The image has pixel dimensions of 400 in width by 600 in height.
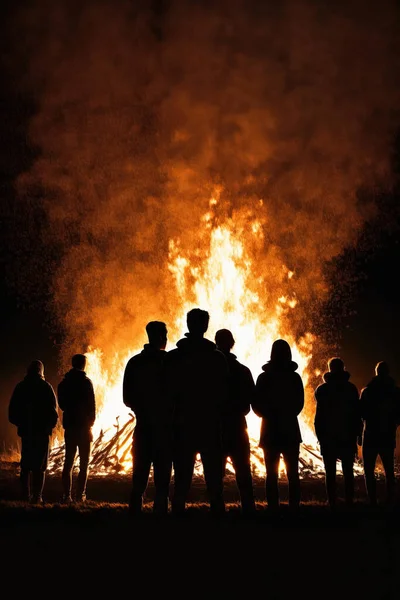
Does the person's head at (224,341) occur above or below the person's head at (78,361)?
below

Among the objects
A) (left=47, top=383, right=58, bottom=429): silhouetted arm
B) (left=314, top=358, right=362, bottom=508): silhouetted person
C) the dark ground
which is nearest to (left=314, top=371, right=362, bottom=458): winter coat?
(left=314, top=358, right=362, bottom=508): silhouetted person

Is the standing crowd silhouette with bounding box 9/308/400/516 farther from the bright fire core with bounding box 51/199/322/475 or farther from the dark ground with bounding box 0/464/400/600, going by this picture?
the bright fire core with bounding box 51/199/322/475

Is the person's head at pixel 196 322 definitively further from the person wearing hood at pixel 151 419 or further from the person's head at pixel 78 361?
the person's head at pixel 78 361

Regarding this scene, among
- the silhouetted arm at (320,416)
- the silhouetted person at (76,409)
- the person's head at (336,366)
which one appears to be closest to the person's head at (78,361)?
the silhouetted person at (76,409)

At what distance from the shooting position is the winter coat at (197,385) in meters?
7.20

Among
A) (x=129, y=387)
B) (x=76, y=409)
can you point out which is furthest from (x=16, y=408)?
(x=129, y=387)

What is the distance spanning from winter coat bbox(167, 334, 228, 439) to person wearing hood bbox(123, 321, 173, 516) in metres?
0.39

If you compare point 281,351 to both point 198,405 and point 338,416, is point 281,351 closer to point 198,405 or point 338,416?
point 338,416

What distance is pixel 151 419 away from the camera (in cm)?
785

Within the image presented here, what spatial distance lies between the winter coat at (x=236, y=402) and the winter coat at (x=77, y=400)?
274 centimetres

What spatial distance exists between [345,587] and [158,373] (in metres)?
3.54

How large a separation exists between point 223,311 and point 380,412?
39.9ft

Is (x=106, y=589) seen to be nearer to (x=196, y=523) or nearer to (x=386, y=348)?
(x=196, y=523)

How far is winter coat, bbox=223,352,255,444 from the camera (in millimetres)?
8398
